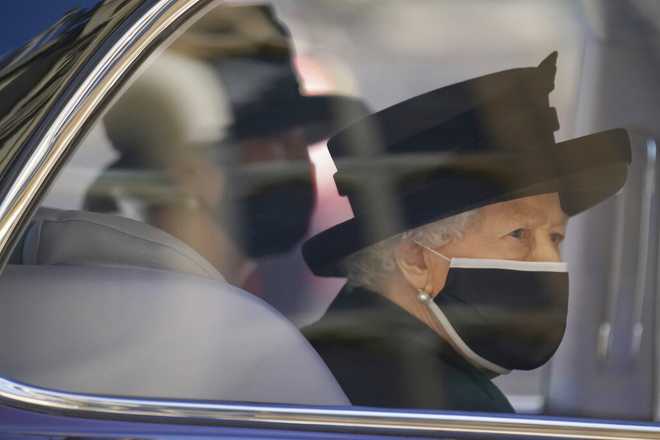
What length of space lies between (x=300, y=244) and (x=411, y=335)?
8.2 inches

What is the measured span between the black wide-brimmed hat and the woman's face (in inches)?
0.7

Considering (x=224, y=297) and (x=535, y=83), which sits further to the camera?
(x=535, y=83)

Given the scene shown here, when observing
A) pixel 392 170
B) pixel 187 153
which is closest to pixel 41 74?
pixel 187 153

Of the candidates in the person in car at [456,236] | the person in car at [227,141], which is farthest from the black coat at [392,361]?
the person in car at [227,141]

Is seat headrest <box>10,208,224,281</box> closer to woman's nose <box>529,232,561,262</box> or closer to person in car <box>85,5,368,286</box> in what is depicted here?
person in car <box>85,5,368,286</box>

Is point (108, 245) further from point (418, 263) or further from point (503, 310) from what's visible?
point (503, 310)

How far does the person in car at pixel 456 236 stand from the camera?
154 centimetres

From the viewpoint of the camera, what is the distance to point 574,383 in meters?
1.58

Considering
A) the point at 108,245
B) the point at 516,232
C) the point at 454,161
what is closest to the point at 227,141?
the point at 108,245

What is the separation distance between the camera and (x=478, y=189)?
1604 millimetres

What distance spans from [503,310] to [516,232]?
0.44ft

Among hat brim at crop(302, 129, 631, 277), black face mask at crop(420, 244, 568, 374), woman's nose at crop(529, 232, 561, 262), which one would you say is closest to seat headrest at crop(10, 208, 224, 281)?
hat brim at crop(302, 129, 631, 277)

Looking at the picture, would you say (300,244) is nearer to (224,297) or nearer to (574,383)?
(224,297)

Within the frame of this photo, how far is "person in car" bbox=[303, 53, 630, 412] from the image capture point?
154cm
